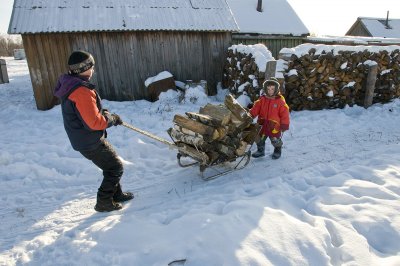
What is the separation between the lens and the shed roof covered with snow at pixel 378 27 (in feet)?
101

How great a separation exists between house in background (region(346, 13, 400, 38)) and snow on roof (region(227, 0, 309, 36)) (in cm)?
1753

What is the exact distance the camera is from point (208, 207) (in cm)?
400

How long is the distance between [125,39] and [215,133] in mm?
7459

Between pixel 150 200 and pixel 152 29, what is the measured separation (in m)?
7.83

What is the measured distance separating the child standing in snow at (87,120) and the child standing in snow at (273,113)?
2890 mm

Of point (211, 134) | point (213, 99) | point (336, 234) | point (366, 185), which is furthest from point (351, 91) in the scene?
point (336, 234)

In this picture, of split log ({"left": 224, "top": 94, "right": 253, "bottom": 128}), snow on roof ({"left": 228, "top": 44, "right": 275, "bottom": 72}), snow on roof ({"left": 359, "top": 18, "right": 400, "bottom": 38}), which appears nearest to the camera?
split log ({"left": 224, "top": 94, "right": 253, "bottom": 128})

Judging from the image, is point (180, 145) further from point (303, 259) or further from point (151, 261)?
point (303, 259)

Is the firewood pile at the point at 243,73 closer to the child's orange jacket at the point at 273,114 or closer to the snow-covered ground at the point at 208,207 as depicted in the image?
the snow-covered ground at the point at 208,207

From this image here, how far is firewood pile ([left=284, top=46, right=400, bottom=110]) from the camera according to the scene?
345 inches

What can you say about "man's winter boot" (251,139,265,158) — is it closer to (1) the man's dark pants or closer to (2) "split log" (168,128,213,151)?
(2) "split log" (168,128,213,151)

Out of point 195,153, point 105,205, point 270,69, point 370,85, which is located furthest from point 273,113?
point 370,85

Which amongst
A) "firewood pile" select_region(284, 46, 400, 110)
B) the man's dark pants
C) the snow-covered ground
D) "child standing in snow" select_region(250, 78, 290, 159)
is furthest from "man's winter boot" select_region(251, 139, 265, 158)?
"firewood pile" select_region(284, 46, 400, 110)

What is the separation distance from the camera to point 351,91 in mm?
9297
